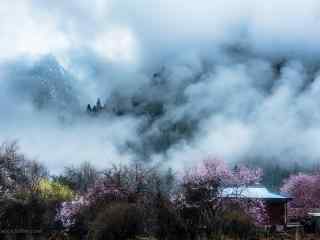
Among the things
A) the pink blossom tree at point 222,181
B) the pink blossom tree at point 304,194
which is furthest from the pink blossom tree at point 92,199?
the pink blossom tree at point 304,194

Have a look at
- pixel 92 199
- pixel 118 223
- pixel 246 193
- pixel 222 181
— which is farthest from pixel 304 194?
pixel 118 223

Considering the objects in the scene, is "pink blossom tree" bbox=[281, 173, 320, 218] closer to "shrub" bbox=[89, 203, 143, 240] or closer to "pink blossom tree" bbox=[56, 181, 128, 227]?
"pink blossom tree" bbox=[56, 181, 128, 227]

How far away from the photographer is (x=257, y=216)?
5953 centimetres

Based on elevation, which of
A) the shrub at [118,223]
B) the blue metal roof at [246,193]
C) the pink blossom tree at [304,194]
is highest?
the pink blossom tree at [304,194]

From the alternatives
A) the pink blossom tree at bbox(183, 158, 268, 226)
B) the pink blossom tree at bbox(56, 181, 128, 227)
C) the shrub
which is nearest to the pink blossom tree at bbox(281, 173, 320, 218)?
the pink blossom tree at bbox(183, 158, 268, 226)

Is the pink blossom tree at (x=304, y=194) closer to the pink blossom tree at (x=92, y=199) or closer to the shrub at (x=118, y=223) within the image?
the pink blossom tree at (x=92, y=199)

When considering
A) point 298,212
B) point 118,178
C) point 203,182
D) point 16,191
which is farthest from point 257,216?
point 298,212

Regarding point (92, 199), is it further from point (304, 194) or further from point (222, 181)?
point (304, 194)

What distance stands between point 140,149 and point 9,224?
Answer: 133m

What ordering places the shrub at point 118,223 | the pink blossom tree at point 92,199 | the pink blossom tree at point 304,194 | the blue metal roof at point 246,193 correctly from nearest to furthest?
the shrub at point 118,223 < the pink blossom tree at point 92,199 < the blue metal roof at point 246,193 < the pink blossom tree at point 304,194

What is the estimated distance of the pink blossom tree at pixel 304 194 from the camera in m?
88.1

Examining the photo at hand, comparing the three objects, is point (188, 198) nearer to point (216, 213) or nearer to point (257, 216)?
point (216, 213)

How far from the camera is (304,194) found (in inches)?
3580

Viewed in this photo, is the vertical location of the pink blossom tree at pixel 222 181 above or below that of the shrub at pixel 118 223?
above
